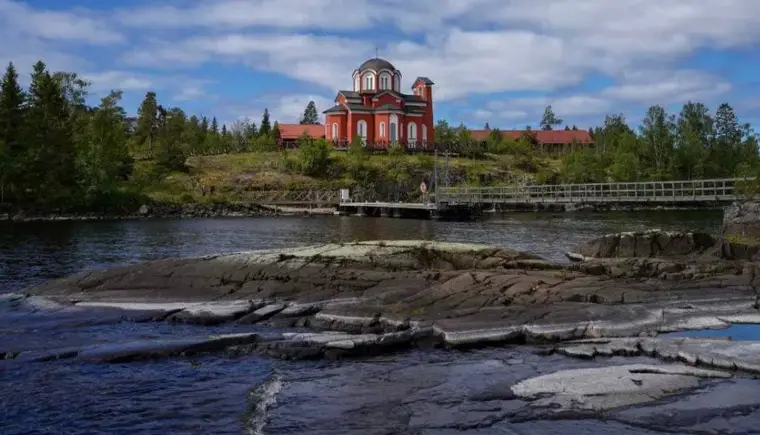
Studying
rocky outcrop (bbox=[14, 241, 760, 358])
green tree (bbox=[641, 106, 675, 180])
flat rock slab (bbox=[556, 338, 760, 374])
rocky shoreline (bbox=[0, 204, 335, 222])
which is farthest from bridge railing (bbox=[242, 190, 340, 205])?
flat rock slab (bbox=[556, 338, 760, 374])

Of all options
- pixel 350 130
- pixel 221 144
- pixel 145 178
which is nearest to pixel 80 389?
pixel 145 178

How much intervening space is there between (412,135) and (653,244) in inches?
3703

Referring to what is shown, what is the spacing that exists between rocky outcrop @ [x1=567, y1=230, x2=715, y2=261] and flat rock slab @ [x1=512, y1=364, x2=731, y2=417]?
Answer: 16877 mm

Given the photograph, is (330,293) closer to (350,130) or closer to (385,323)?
(385,323)

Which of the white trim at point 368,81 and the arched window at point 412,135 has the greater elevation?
the white trim at point 368,81

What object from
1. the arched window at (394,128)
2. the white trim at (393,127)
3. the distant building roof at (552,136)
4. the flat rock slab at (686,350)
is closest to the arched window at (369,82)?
the white trim at (393,127)

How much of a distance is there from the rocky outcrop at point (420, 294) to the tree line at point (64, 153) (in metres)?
55.6

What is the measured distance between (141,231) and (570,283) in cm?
4476

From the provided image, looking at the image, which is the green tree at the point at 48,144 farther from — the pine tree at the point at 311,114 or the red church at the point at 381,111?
the pine tree at the point at 311,114

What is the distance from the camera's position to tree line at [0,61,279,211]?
72312mm

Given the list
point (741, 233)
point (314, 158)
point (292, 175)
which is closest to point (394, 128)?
point (314, 158)

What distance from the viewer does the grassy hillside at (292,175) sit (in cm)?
9912

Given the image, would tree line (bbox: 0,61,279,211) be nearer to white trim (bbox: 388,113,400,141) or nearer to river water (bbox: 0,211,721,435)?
white trim (bbox: 388,113,400,141)

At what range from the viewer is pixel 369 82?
116562 mm
